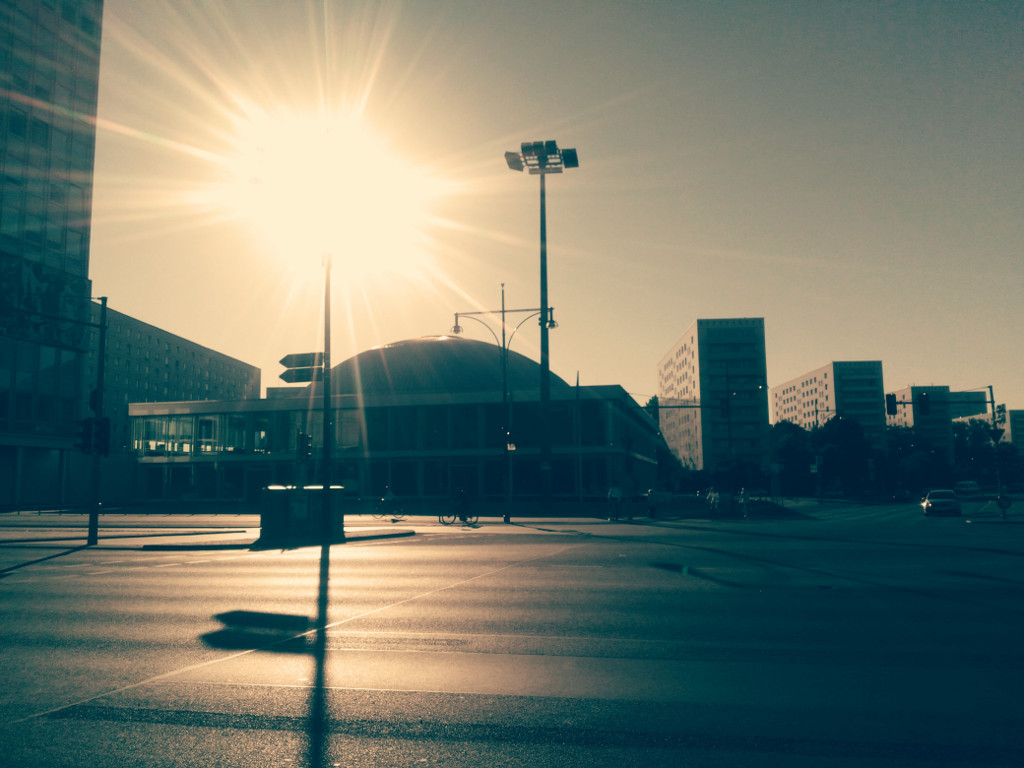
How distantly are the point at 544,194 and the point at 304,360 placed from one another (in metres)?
25.7

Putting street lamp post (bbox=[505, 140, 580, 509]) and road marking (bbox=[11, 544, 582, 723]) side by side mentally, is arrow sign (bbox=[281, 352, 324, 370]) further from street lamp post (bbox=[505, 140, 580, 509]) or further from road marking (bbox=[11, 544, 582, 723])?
street lamp post (bbox=[505, 140, 580, 509])

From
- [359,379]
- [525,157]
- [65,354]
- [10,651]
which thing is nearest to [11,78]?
[65,354]

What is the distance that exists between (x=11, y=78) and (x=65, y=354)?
70.4 ft

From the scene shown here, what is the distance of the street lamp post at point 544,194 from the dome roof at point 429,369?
2826 centimetres

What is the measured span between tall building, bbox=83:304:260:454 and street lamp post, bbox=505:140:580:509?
74.3m

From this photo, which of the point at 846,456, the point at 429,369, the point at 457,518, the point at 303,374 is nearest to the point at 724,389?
the point at 846,456

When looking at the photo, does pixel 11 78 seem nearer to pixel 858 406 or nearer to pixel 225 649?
pixel 225 649

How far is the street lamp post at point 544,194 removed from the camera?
44.3 metres

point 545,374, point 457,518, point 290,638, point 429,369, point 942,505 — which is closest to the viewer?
point 290,638

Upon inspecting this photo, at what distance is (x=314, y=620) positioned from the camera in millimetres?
10156

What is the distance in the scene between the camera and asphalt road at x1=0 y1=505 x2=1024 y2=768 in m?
5.21

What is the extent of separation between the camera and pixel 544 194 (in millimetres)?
47562

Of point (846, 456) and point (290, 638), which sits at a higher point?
point (846, 456)

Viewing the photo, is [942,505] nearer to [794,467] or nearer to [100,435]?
[100,435]
